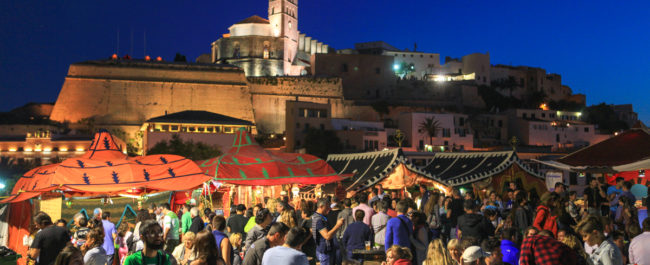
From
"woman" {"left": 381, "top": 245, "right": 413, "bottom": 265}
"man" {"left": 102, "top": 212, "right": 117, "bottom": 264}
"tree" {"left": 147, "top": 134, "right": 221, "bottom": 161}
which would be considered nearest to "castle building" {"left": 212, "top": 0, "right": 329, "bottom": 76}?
"tree" {"left": 147, "top": 134, "right": 221, "bottom": 161}

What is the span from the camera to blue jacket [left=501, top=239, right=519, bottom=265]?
678 centimetres

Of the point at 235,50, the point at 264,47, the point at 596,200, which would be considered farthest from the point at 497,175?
the point at 235,50

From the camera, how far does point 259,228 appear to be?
750cm

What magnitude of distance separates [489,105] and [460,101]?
365 cm

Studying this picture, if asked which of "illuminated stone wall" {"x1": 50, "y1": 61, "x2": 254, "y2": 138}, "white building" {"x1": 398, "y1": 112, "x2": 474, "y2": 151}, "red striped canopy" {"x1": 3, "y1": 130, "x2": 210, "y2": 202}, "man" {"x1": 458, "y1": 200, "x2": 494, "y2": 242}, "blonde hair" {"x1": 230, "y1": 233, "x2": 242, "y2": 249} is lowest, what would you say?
"blonde hair" {"x1": 230, "y1": 233, "x2": 242, "y2": 249}

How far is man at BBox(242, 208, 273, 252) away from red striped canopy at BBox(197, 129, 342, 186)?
588 centimetres

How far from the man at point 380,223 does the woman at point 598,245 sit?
10.8 feet

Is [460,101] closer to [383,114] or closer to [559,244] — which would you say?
[383,114]

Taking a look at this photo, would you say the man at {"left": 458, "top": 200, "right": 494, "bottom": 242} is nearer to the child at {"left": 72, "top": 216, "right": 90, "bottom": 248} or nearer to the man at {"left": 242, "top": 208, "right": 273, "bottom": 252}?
the man at {"left": 242, "top": 208, "right": 273, "bottom": 252}

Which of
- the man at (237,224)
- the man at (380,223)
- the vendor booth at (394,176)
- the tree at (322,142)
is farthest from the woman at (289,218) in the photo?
the tree at (322,142)

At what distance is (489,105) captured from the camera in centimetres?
7019

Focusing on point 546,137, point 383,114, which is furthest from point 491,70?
point 383,114

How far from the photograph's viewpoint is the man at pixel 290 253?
17.5ft

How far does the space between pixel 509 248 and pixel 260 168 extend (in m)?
8.25
